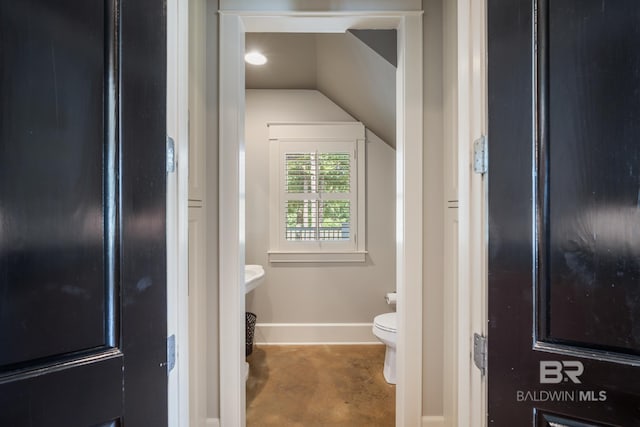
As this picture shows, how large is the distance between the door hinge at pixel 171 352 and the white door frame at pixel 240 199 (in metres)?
0.79

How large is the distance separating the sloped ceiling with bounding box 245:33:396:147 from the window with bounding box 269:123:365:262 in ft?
1.06

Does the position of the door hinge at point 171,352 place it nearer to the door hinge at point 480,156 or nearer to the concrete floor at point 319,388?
the door hinge at point 480,156

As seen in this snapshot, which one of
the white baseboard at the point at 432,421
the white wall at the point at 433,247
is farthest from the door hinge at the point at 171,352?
the white baseboard at the point at 432,421

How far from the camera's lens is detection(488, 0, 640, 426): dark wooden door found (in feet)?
1.75

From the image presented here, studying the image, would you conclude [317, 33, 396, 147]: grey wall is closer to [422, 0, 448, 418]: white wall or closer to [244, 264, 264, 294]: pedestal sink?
[422, 0, 448, 418]: white wall

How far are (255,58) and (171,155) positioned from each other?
6.58ft

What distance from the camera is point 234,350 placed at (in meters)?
1.49

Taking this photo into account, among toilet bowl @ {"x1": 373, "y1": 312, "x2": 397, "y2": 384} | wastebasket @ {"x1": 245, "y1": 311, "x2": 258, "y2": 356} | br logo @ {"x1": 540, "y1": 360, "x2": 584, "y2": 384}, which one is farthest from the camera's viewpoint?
wastebasket @ {"x1": 245, "y1": 311, "x2": 258, "y2": 356}

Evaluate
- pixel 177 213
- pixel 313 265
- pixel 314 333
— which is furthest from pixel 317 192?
pixel 177 213

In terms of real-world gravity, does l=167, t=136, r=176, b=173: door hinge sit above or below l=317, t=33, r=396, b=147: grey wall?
below

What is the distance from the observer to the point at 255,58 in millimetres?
2395

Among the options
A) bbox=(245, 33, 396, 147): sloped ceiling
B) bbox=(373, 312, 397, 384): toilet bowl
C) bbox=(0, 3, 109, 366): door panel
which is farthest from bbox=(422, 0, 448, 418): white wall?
bbox=(0, 3, 109, 366): door panel

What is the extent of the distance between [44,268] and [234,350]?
3.80 ft

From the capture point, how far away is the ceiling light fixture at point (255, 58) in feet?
7.63
